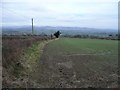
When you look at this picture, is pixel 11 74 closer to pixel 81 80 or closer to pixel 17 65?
pixel 17 65

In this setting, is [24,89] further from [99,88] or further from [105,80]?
[105,80]

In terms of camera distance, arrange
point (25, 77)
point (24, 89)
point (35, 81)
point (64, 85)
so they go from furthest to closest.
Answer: point (25, 77)
point (35, 81)
point (64, 85)
point (24, 89)

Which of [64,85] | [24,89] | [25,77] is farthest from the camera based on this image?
[25,77]

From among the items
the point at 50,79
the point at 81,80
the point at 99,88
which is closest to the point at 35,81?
the point at 50,79

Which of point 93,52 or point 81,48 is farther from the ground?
point 81,48

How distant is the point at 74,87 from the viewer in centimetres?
778

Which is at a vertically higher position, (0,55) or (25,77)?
(0,55)

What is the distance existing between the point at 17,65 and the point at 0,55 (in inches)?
43.9

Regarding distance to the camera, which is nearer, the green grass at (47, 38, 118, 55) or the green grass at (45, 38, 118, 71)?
the green grass at (45, 38, 118, 71)

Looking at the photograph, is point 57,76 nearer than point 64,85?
No

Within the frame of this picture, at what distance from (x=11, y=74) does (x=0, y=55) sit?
6.88ft

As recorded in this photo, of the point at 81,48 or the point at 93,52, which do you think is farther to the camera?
the point at 81,48

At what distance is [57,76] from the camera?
9906mm

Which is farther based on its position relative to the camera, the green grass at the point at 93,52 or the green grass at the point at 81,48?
the green grass at the point at 81,48
